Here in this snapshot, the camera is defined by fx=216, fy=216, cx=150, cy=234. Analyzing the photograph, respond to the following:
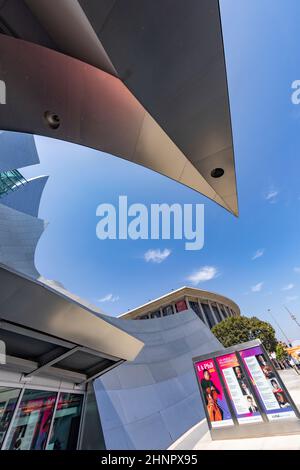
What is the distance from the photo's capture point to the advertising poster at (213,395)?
6.09m

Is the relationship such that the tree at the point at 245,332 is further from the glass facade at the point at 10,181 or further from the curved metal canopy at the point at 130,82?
the glass facade at the point at 10,181

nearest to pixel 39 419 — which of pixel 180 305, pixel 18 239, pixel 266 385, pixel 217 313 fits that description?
pixel 266 385

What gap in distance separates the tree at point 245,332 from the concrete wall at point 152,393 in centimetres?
1451

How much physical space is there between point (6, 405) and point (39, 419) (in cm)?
145

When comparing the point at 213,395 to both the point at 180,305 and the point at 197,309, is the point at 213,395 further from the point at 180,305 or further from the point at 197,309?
the point at 197,309

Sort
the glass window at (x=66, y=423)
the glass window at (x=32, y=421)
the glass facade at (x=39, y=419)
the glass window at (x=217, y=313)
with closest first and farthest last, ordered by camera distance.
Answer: the glass facade at (x=39, y=419) < the glass window at (x=32, y=421) < the glass window at (x=66, y=423) < the glass window at (x=217, y=313)

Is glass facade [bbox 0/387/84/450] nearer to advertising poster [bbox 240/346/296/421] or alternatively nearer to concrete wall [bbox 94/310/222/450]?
concrete wall [bbox 94/310/222/450]

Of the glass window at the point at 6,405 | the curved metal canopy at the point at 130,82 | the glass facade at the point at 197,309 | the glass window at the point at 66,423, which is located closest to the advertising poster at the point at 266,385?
the curved metal canopy at the point at 130,82

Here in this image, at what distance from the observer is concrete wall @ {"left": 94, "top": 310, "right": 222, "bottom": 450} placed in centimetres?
822

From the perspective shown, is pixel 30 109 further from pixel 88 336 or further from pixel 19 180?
pixel 19 180

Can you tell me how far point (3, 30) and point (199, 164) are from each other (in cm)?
444

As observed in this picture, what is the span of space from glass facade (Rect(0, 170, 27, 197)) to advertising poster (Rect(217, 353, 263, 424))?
41.3 meters

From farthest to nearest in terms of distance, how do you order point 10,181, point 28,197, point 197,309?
point 197,309, point 28,197, point 10,181

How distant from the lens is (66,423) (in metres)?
6.45
